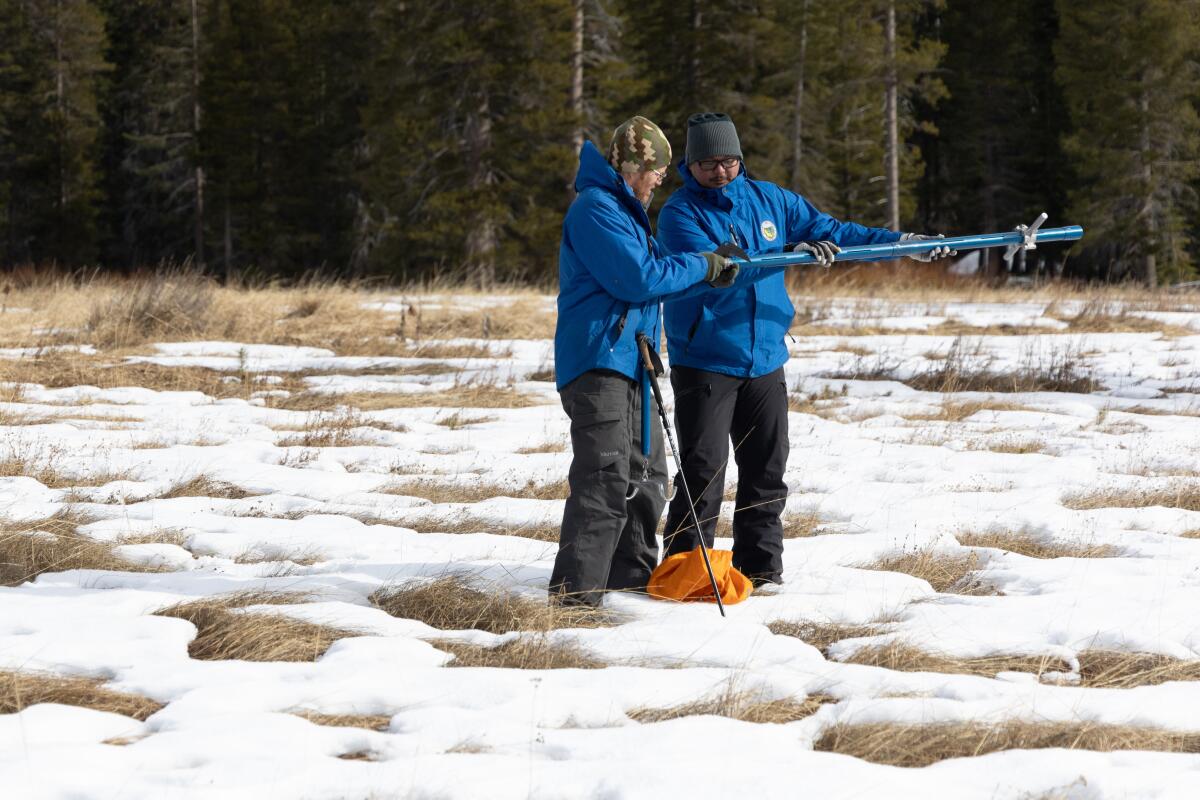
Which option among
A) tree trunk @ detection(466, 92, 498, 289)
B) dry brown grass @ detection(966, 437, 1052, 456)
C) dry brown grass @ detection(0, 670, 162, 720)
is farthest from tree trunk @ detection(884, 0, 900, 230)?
dry brown grass @ detection(0, 670, 162, 720)

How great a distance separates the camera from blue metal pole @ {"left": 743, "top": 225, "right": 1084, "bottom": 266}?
475cm

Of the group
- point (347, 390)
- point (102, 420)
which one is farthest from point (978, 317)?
point (102, 420)

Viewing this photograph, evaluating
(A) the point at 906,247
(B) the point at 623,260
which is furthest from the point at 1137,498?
(B) the point at 623,260

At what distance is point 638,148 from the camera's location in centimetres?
452

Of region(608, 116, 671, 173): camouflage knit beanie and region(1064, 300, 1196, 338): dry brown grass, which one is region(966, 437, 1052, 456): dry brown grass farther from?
region(1064, 300, 1196, 338): dry brown grass

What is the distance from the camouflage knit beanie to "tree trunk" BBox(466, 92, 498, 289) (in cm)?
2121

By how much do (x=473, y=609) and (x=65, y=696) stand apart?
1.45m

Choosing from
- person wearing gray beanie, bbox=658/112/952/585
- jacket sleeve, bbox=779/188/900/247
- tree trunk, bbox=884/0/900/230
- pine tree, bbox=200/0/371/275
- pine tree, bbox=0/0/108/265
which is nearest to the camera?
person wearing gray beanie, bbox=658/112/952/585

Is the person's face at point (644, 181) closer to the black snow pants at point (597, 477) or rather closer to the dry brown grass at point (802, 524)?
the black snow pants at point (597, 477)

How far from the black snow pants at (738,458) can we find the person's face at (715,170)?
0.73m

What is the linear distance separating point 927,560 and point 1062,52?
87.0 ft

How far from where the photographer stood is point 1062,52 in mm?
28938

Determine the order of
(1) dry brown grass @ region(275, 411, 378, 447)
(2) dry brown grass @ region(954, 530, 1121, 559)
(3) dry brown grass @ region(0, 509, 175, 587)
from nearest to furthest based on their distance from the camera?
(3) dry brown grass @ region(0, 509, 175, 587), (2) dry brown grass @ region(954, 530, 1121, 559), (1) dry brown grass @ region(275, 411, 378, 447)

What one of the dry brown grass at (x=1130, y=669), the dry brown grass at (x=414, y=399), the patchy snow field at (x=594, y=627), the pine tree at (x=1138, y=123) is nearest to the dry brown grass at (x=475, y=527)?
the patchy snow field at (x=594, y=627)
